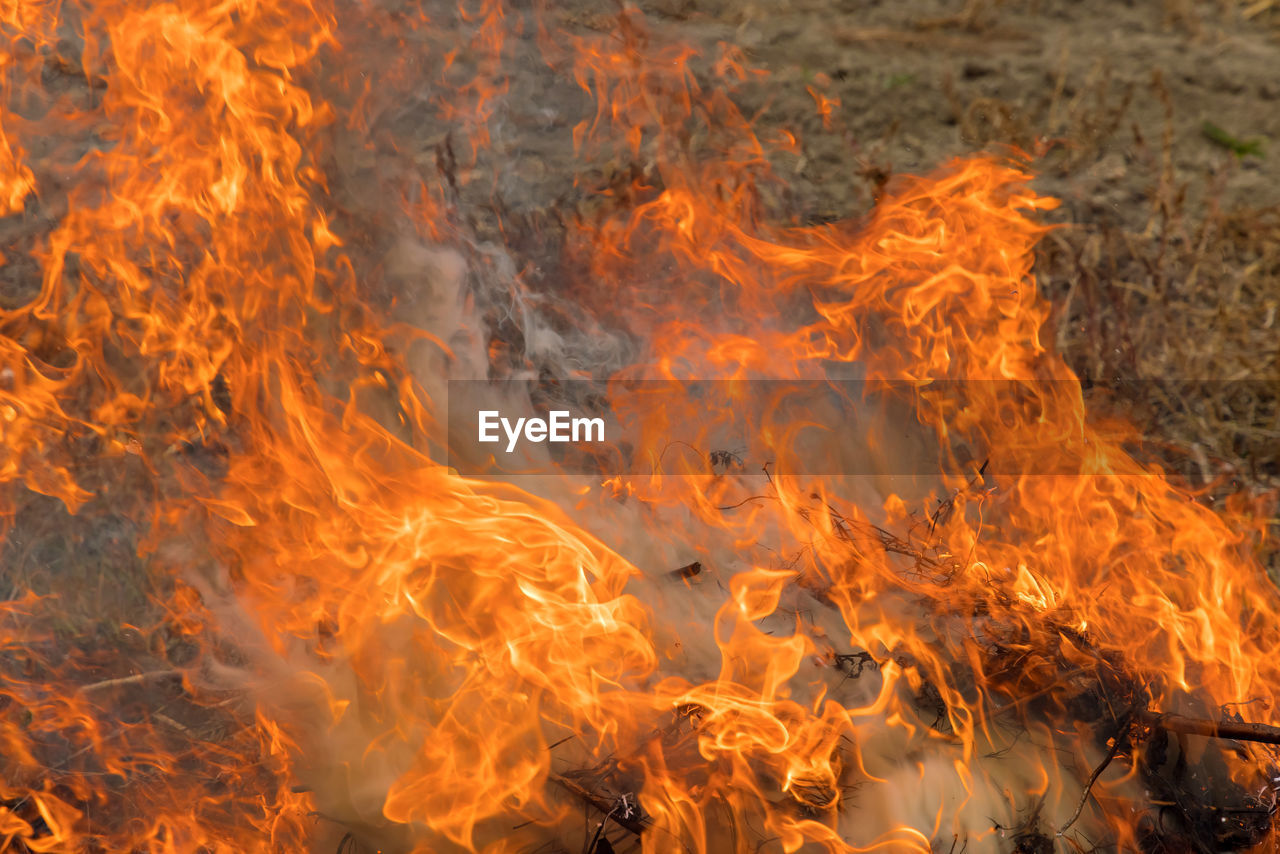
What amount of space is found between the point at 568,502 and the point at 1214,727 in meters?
2.41

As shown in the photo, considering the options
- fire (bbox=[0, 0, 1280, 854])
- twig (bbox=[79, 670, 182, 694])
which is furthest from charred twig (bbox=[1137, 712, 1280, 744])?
twig (bbox=[79, 670, 182, 694])

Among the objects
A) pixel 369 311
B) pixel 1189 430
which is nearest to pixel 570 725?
pixel 369 311

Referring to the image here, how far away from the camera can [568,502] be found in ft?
11.3

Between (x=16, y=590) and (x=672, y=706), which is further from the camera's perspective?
(x=16, y=590)

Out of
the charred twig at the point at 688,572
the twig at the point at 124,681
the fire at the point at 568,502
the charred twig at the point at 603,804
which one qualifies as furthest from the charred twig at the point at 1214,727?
the twig at the point at 124,681

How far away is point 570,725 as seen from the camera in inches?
116

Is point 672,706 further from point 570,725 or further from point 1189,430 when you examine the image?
point 1189,430

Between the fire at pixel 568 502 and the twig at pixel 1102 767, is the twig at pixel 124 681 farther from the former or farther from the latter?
the twig at pixel 1102 767

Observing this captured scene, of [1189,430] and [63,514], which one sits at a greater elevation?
[1189,430]

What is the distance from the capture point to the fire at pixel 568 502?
2912mm

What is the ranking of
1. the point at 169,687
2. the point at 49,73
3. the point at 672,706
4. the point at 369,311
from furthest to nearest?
the point at 49,73, the point at 169,687, the point at 369,311, the point at 672,706

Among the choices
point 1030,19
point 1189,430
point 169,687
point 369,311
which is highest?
point 1030,19

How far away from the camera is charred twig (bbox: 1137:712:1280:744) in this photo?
2816mm

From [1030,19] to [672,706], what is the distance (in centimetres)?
405
